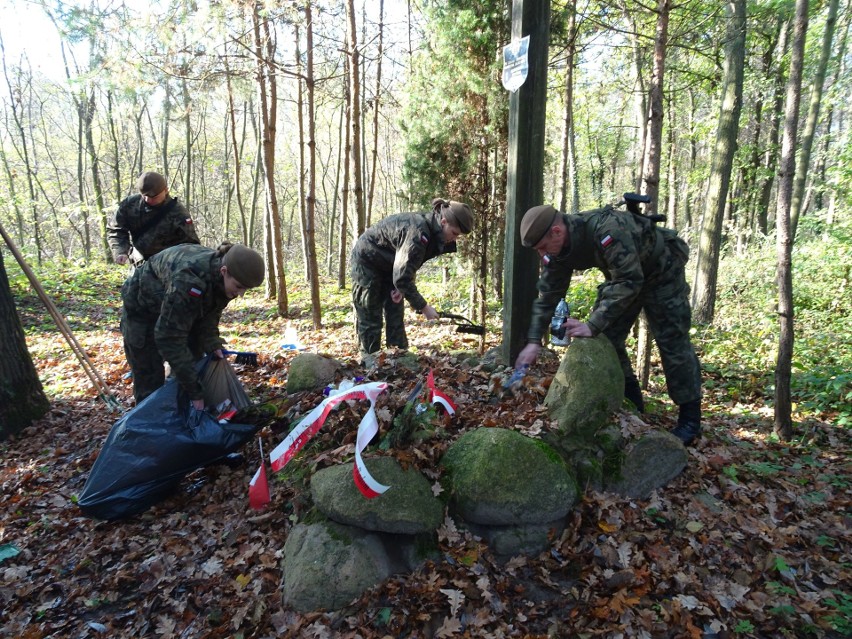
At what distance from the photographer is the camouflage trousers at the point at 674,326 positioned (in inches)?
150

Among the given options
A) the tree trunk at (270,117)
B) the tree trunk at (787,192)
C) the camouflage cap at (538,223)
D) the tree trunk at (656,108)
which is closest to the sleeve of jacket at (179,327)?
the camouflage cap at (538,223)

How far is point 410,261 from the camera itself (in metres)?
4.73

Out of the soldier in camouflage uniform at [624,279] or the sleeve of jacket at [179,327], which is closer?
the soldier in camouflage uniform at [624,279]

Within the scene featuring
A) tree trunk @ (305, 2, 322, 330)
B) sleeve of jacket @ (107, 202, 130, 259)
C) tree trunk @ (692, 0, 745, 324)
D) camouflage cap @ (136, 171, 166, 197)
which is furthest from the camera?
tree trunk @ (692, 0, 745, 324)

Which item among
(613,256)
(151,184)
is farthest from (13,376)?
(613,256)

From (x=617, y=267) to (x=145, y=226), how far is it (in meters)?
5.15

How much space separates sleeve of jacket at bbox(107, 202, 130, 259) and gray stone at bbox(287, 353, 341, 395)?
2566 mm

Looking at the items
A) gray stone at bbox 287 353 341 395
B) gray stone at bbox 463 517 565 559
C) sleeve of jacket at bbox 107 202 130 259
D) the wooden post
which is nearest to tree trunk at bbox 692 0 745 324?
the wooden post

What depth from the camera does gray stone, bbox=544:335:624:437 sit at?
3.42 m

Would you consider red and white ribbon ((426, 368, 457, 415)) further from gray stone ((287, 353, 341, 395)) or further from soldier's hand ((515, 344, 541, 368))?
gray stone ((287, 353, 341, 395))

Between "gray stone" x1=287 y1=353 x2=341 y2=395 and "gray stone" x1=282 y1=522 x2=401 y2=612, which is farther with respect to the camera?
"gray stone" x1=287 y1=353 x2=341 y2=395

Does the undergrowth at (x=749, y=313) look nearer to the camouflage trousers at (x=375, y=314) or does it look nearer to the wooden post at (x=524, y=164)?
the camouflage trousers at (x=375, y=314)

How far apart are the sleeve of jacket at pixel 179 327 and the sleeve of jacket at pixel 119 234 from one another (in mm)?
2396

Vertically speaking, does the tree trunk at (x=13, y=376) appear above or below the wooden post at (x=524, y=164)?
below
